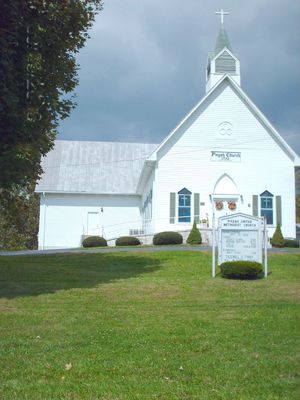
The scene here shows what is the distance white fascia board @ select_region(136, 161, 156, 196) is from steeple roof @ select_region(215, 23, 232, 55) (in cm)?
856

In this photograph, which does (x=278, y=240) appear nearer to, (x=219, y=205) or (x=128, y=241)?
(x=219, y=205)

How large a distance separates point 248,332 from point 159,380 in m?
2.92

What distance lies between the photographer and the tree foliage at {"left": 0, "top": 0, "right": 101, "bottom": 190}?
1260 centimetres

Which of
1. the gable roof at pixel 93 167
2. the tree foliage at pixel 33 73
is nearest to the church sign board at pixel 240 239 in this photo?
the tree foliage at pixel 33 73

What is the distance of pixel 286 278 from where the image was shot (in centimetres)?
1552

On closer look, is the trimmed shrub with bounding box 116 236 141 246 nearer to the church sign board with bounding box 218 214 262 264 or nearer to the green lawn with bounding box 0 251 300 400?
the church sign board with bounding box 218 214 262 264

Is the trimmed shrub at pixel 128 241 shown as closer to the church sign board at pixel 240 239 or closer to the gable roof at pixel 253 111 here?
the gable roof at pixel 253 111

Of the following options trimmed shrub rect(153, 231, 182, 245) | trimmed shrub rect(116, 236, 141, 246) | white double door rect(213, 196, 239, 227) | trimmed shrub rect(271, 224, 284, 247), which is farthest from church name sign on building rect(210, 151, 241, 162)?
trimmed shrub rect(116, 236, 141, 246)

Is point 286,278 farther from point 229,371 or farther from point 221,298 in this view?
point 229,371

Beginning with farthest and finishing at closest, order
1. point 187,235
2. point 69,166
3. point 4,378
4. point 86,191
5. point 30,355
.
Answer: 1. point 69,166
2. point 86,191
3. point 187,235
4. point 30,355
5. point 4,378

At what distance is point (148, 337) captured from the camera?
823cm

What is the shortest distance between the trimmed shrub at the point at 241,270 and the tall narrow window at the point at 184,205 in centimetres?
1405

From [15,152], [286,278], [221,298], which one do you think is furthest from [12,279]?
[286,278]

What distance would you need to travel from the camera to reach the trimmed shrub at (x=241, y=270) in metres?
15.3
